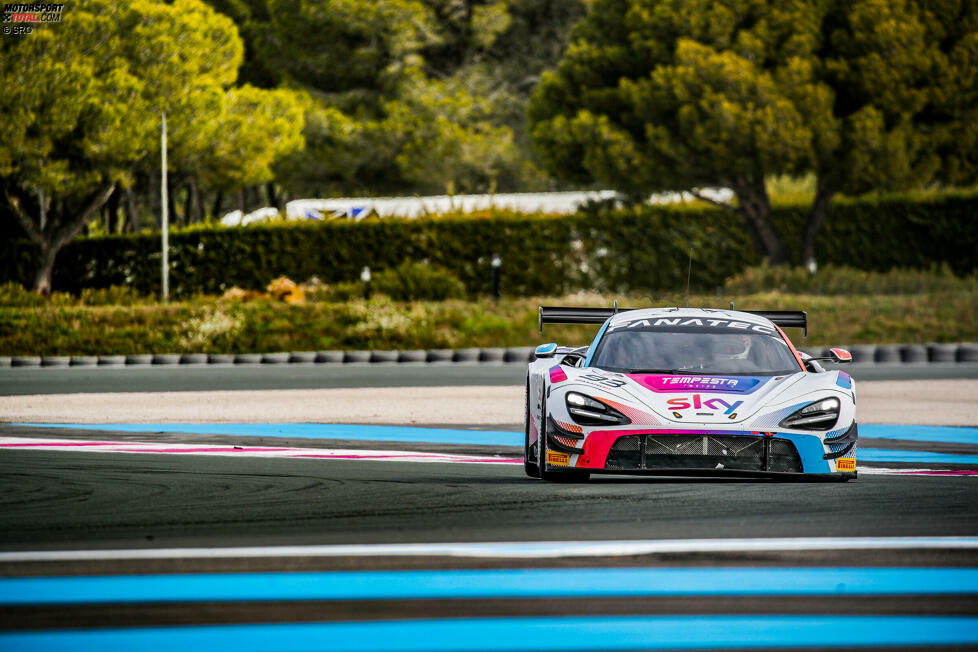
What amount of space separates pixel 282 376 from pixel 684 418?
15241 mm

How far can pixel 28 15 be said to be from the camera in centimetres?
3950

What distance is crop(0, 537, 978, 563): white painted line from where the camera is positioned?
7469mm

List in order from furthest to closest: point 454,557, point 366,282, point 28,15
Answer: point 28,15 → point 366,282 → point 454,557

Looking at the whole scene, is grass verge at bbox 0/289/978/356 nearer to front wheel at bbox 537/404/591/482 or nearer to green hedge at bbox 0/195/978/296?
green hedge at bbox 0/195/978/296

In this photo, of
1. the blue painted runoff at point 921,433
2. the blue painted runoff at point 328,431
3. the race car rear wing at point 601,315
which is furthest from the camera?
the blue painted runoff at point 921,433

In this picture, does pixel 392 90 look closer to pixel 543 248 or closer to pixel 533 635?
pixel 543 248

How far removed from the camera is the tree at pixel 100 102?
38812mm

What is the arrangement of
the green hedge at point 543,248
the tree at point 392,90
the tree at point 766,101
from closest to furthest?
the tree at point 766,101 → the green hedge at point 543,248 → the tree at point 392,90

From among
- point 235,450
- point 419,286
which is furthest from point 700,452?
point 419,286

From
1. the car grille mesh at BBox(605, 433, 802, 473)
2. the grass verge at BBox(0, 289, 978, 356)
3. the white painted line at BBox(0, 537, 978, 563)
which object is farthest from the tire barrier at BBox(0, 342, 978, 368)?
the white painted line at BBox(0, 537, 978, 563)

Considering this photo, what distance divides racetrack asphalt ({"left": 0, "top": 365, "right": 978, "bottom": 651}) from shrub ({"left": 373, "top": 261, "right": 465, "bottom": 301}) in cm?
2238

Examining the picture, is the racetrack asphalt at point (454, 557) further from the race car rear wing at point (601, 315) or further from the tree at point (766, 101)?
the tree at point (766, 101)

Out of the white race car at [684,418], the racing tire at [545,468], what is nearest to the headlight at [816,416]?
the white race car at [684,418]

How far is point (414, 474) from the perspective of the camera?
437 inches
